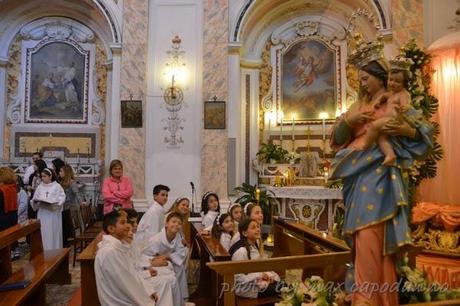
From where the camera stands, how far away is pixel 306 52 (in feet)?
34.8

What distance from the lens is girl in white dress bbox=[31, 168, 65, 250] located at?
263 inches

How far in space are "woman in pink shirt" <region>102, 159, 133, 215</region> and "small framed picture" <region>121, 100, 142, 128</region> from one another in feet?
7.39

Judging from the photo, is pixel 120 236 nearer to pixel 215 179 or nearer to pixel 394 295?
pixel 394 295

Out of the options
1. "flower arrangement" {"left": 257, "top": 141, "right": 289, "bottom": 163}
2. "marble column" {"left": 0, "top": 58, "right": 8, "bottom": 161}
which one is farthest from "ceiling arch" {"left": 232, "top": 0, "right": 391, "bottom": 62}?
"marble column" {"left": 0, "top": 58, "right": 8, "bottom": 161}

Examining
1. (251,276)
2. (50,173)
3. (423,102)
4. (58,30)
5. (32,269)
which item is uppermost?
(58,30)

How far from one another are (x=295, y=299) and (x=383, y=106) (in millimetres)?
1217

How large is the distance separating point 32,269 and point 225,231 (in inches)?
85.3

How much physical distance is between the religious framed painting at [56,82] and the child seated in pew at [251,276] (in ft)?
25.3

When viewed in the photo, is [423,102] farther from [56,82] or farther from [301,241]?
[56,82]

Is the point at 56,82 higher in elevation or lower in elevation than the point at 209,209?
higher

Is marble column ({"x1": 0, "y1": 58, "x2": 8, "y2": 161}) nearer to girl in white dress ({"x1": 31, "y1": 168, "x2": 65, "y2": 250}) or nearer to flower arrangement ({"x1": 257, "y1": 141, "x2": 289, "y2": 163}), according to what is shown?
girl in white dress ({"x1": 31, "y1": 168, "x2": 65, "y2": 250})

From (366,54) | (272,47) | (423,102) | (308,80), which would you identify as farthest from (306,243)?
(272,47)

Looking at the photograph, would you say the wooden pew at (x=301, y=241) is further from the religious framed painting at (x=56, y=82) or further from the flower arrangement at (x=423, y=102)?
the religious framed painting at (x=56, y=82)

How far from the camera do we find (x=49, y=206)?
6793 millimetres
